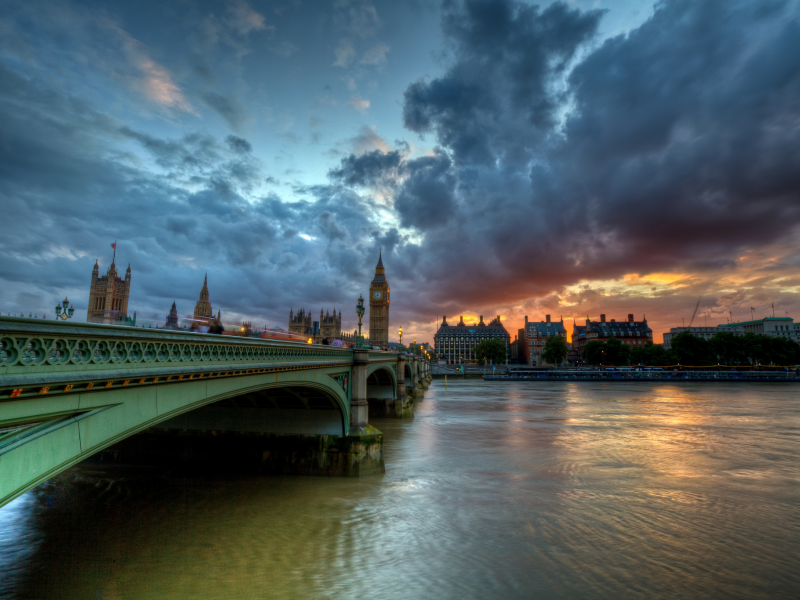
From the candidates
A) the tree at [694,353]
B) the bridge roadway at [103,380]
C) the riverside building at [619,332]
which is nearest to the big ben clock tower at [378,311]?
the riverside building at [619,332]

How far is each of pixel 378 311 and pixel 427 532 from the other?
465 ft

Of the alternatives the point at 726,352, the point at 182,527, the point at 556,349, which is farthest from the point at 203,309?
the point at 726,352

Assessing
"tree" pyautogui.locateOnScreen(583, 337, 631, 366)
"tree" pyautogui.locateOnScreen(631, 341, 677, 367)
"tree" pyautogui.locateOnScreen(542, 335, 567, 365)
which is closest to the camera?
"tree" pyautogui.locateOnScreen(631, 341, 677, 367)

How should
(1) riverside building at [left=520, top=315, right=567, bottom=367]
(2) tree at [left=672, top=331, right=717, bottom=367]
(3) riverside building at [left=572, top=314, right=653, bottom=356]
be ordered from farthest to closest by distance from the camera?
(1) riverside building at [left=520, top=315, right=567, bottom=367], (3) riverside building at [left=572, top=314, right=653, bottom=356], (2) tree at [left=672, top=331, right=717, bottom=367]

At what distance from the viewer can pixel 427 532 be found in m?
13.0

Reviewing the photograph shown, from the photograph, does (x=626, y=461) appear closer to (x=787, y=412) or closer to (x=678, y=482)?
(x=678, y=482)

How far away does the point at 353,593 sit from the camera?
970cm

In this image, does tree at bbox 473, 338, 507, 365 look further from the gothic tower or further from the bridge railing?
the bridge railing

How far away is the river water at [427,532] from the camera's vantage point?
32.8 feet

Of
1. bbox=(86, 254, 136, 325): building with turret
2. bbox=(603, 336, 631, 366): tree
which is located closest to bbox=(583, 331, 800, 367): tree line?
bbox=(603, 336, 631, 366): tree

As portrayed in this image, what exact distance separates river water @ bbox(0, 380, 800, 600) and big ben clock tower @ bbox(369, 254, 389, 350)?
12668cm

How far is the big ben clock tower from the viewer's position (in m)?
151

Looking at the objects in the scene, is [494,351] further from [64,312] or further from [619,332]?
[64,312]

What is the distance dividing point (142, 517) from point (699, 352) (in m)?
136
